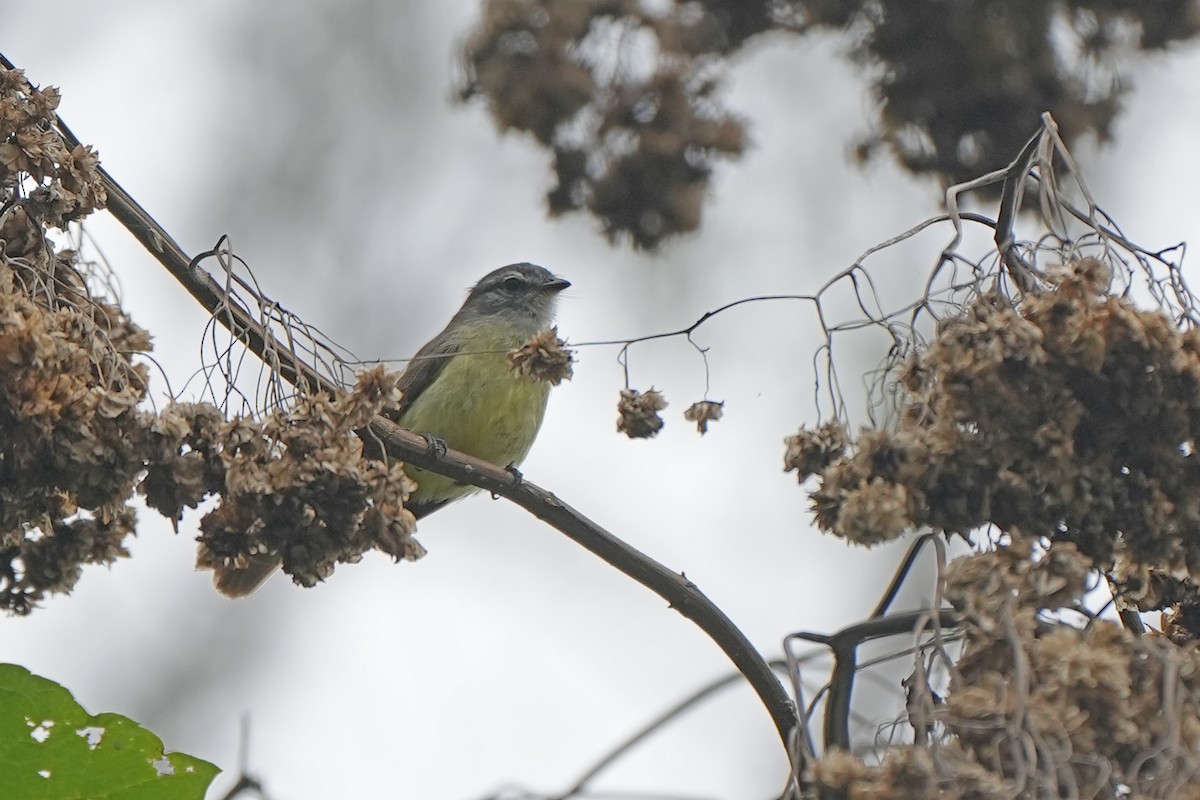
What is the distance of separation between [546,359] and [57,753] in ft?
4.27

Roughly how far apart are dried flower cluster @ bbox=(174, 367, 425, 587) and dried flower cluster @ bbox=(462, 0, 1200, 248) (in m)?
3.87

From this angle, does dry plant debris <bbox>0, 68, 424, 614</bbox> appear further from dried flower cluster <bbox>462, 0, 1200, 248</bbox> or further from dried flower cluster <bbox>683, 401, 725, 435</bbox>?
dried flower cluster <bbox>462, 0, 1200, 248</bbox>

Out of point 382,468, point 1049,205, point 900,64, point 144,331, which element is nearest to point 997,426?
point 1049,205

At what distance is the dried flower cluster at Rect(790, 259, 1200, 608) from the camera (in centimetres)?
272

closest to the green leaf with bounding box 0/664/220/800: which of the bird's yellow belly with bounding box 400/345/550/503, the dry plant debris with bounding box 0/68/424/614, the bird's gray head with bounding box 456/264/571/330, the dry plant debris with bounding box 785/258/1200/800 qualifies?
the dry plant debris with bounding box 0/68/424/614

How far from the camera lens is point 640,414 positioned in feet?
11.6

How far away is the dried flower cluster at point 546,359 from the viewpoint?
3510 mm

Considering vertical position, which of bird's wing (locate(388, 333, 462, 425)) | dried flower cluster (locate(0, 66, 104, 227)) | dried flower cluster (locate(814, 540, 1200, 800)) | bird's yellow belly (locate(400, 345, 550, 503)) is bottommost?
dried flower cluster (locate(814, 540, 1200, 800))

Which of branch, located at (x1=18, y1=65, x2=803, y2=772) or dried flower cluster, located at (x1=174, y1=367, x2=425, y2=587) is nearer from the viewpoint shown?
dried flower cluster, located at (x1=174, y1=367, x2=425, y2=587)

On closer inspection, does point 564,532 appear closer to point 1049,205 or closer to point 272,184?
point 1049,205

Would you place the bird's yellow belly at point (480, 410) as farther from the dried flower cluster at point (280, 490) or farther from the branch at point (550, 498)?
the dried flower cluster at point (280, 490)

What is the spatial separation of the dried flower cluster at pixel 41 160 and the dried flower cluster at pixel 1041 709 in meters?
1.85

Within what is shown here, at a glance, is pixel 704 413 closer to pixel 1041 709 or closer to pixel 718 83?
pixel 1041 709

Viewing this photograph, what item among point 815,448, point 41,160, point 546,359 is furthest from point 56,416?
point 815,448
